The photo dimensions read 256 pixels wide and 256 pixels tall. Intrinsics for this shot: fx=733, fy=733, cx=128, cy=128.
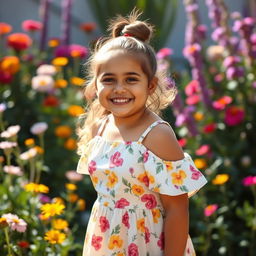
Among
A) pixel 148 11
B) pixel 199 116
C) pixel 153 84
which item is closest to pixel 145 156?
pixel 153 84

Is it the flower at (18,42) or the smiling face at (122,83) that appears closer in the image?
the smiling face at (122,83)

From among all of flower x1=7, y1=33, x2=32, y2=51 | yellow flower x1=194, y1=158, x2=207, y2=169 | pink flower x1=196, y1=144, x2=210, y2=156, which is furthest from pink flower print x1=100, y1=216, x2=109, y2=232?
flower x1=7, y1=33, x2=32, y2=51

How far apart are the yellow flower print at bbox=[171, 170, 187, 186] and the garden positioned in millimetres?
822

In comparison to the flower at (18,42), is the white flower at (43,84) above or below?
below

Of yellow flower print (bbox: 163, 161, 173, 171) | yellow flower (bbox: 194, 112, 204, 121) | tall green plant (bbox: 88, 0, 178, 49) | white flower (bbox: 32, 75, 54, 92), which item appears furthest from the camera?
tall green plant (bbox: 88, 0, 178, 49)

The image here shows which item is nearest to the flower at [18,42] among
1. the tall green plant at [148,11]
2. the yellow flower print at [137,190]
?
the tall green plant at [148,11]

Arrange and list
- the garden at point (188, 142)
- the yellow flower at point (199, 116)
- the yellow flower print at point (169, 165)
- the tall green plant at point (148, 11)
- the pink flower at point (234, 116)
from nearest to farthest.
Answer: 1. the yellow flower print at point (169, 165)
2. the garden at point (188, 142)
3. the pink flower at point (234, 116)
4. the yellow flower at point (199, 116)
5. the tall green plant at point (148, 11)

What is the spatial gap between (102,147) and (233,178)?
68.1 inches

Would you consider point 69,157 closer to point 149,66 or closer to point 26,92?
point 26,92

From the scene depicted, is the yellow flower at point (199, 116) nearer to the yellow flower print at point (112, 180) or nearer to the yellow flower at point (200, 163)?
the yellow flower at point (200, 163)

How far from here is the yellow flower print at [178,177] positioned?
2173mm

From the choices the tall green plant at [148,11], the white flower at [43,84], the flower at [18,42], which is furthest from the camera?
the tall green plant at [148,11]

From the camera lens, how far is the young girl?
2178 millimetres

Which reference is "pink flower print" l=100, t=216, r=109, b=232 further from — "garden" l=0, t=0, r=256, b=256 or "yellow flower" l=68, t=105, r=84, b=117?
"yellow flower" l=68, t=105, r=84, b=117
